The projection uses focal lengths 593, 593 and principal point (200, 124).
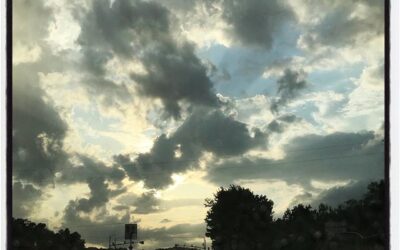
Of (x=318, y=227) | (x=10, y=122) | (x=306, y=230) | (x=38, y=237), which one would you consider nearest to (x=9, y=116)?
(x=10, y=122)

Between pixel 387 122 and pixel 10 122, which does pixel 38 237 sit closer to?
pixel 10 122

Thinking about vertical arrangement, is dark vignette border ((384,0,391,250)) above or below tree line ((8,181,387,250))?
above

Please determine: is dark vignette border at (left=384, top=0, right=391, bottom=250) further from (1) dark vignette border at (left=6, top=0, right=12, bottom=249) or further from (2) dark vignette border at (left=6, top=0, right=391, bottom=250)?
(1) dark vignette border at (left=6, top=0, right=12, bottom=249)

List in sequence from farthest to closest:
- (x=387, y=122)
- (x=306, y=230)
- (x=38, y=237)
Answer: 1. (x=306, y=230)
2. (x=38, y=237)
3. (x=387, y=122)

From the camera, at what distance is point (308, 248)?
1005 centimetres

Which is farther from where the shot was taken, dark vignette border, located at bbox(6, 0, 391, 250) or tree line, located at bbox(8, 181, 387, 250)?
tree line, located at bbox(8, 181, 387, 250)

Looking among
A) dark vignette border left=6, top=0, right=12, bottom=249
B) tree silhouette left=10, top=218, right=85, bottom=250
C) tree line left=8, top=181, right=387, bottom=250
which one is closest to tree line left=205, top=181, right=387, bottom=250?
tree line left=8, top=181, right=387, bottom=250

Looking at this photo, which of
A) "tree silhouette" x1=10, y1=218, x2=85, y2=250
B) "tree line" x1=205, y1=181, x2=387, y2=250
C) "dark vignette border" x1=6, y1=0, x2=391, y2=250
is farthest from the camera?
"tree line" x1=205, y1=181, x2=387, y2=250

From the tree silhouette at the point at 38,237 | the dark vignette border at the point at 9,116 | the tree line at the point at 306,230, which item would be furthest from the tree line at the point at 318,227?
the dark vignette border at the point at 9,116

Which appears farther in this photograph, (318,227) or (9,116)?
(318,227)

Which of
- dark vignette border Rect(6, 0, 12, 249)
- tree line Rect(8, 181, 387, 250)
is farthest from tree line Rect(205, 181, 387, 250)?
dark vignette border Rect(6, 0, 12, 249)

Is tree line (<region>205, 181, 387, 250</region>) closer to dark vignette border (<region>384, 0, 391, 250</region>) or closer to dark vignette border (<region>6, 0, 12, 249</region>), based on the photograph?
dark vignette border (<region>384, 0, 391, 250</region>)

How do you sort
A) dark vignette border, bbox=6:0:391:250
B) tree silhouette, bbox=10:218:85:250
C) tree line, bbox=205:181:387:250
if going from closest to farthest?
1. dark vignette border, bbox=6:0:391:250
2. tree silhouette, bbox=10:218:85:250
3. tree line, bbox=205:181:387:250

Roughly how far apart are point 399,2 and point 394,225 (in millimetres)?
2106
